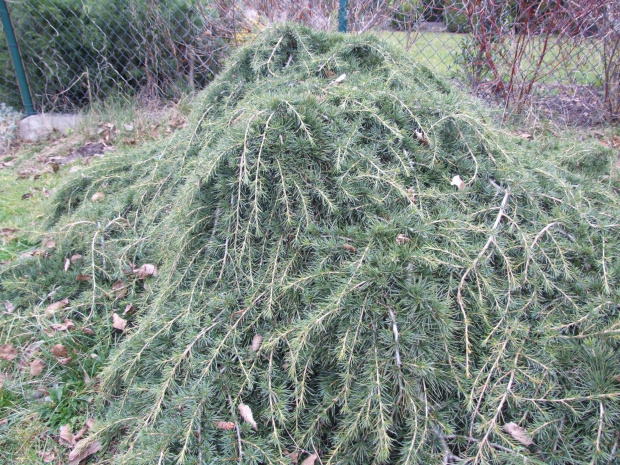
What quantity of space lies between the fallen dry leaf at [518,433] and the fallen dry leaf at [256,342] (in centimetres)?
93

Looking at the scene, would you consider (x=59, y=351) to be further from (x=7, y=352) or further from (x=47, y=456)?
(x=47, y=456)

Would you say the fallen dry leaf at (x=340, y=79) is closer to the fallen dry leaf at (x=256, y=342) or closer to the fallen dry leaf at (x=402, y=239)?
the fallen dry leaf at (x=402, y=239)

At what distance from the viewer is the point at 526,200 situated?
6.85ft

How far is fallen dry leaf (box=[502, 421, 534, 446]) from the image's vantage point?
152 centimetres

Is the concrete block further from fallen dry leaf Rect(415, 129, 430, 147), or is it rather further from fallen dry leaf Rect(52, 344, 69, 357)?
fallen dry leaf Rect(415, 129, 430, 147)

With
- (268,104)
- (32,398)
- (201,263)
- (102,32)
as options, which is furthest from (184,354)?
(102,32)

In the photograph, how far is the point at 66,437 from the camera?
198 centimetres

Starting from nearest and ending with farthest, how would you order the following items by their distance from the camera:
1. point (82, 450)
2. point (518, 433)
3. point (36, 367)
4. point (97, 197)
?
point (518, 433) < point (82, 450) < point (36, 367) < point (97, 197)

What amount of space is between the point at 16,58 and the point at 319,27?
369 centimetres

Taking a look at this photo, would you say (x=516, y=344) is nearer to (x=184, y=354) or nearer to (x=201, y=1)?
(x=184, y=354)

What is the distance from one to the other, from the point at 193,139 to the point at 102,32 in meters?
3.73

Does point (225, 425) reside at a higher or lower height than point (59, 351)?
higher

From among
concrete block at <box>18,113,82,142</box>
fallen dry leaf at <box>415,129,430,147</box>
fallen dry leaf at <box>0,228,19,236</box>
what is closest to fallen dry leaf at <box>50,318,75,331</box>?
fallen dry leaf at <box>0,228,19,236</box>

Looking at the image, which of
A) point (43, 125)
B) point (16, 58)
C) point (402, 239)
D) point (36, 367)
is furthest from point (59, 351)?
point (16, 58)
